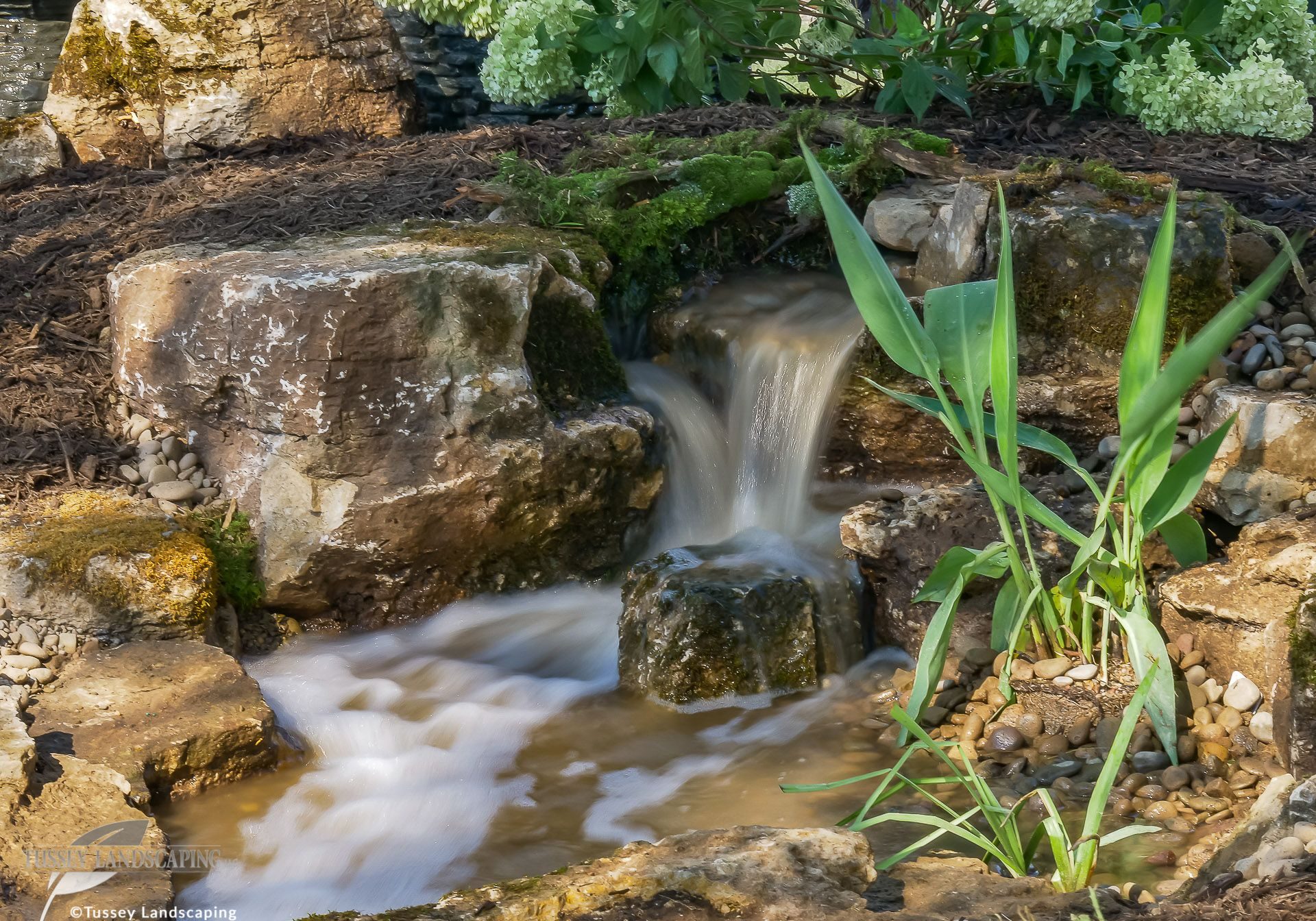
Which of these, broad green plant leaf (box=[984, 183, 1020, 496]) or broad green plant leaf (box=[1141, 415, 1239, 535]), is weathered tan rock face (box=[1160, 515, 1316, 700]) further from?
broad green plant leaf (box=[984, 183, 1020, 496])

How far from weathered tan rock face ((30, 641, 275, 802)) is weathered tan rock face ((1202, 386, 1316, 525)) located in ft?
9.38

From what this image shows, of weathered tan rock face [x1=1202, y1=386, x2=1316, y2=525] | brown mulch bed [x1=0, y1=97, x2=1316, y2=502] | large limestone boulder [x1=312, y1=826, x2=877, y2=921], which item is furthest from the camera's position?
brown mulch bed [x1=0, y1=97, x2=1316, y2=502]

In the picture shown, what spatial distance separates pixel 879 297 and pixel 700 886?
150 cm

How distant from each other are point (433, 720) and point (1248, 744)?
7.43 feet

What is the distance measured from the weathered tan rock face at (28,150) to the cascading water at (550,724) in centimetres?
377

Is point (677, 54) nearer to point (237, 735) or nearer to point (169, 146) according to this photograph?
point (169, 146)

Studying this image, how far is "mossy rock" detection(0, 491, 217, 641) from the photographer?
3.68 meters

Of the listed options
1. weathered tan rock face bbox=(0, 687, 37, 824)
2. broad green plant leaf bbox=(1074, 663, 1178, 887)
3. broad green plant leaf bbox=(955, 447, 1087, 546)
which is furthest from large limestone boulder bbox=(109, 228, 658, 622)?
broad green plant leaf bbox=(1074, 663, 1178, 887)

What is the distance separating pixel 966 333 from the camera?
2.99 metres

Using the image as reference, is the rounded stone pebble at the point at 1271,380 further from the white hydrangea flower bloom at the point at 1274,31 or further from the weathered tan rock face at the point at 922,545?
the white hydrangea flower bloom at the point at 1274,31

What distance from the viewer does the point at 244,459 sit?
13.8ft

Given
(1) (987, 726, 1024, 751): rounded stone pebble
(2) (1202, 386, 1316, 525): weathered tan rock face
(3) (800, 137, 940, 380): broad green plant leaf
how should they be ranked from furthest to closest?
(2) (1202, 386, 1316, 525): weathered tan rock face → (1) (987, 726, 1024, 751): rounded stone pebble → (3) (800, 137, 940, 380): broad green plant leaf

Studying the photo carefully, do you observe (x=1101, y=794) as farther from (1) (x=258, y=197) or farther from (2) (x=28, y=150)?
(2) (x=28, y=150)

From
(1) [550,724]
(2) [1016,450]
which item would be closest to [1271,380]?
(2) [1016,450]
